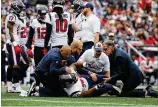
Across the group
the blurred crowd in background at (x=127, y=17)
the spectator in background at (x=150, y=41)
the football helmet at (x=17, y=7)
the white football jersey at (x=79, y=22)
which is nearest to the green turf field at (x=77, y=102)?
the white football jersey at (x=79, y=22)

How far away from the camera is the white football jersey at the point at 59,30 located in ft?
50.8

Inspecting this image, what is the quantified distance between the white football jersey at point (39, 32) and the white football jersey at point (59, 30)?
0.69 meters

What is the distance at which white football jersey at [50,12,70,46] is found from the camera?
15477mm

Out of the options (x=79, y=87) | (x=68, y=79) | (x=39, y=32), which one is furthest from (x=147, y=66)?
(x=68, y=79)

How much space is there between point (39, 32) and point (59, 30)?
2.96 ft

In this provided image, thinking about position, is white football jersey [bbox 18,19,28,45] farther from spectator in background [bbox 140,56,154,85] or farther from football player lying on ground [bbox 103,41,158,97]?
spectator in background [bbox 140,56,154,85]

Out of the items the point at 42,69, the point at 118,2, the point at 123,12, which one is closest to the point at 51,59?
the point at 42,69

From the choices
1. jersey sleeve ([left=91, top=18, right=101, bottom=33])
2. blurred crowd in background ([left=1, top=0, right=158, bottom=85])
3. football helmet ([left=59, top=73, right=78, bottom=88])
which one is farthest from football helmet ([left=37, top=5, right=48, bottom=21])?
blurred crowd in background ([left=1, top=0, right=158, bottom=85])

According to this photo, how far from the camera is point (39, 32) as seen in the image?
16391 millimetres

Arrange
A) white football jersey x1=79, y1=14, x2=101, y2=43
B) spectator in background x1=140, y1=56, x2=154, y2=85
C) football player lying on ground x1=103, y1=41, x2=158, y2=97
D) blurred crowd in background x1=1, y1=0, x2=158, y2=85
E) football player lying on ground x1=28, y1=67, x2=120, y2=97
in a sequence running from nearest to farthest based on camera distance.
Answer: football player lying on ground x1=28, y1=67, x2=120, y2=97, football player lying on ground x1=103, y1=41, x2=158, y2=97, white football jersey x1=79, y1=14, x2=101, y2=43, spectator in background x1=140, y1=56, x2=154, y2=85, blurred crowd in background x1=1, y1=0, x2=158, y2=85

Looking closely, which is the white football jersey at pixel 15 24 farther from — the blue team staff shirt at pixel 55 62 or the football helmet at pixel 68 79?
the football helmet at pixel 68 79

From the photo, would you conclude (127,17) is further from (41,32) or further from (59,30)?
(59,30)

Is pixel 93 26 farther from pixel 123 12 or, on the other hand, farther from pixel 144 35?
pixel 123 12

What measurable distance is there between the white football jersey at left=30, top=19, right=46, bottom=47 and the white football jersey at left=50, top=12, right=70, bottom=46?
0.69 m
